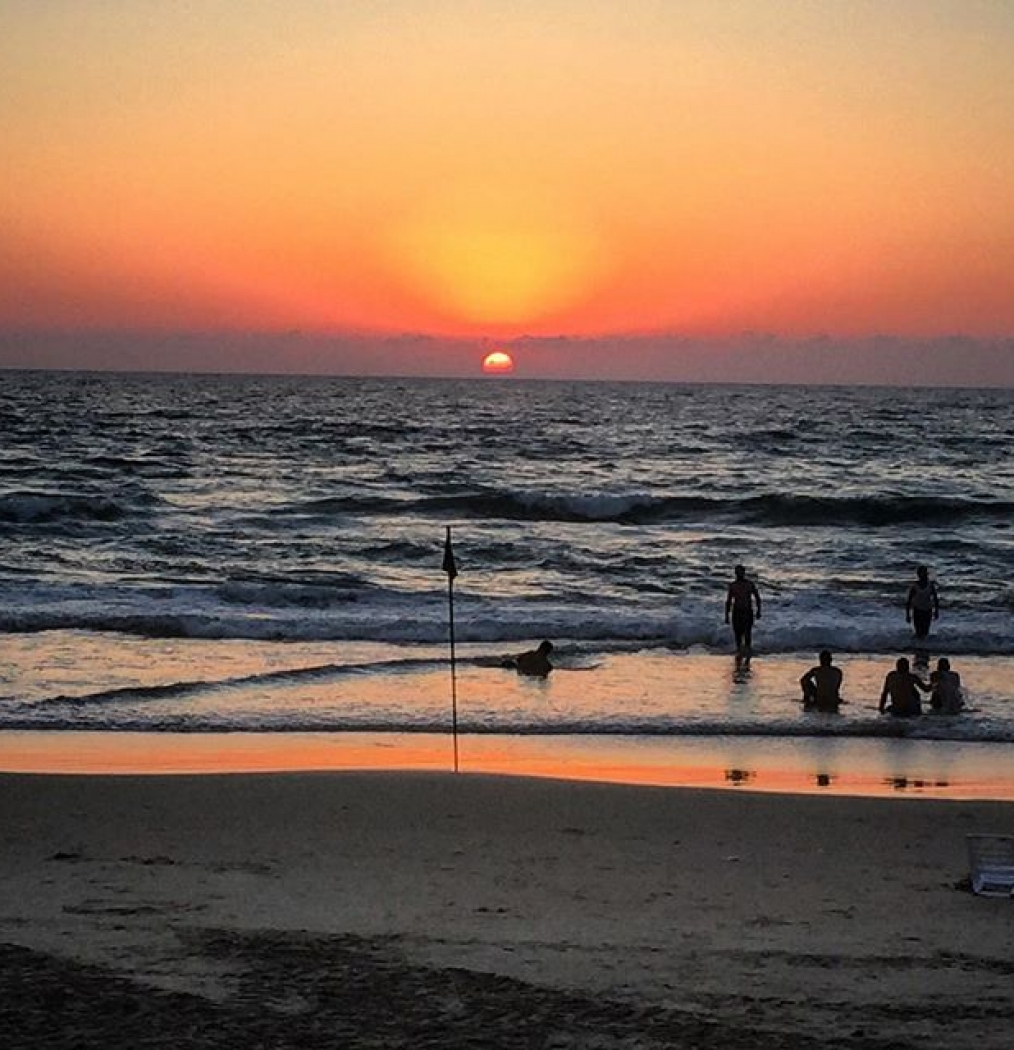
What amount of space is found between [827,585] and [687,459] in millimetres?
33954

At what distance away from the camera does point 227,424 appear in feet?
269

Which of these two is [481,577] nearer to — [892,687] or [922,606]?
[922,606]

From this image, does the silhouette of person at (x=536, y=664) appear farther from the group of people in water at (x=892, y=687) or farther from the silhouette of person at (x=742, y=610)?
the silhouette of person at (x=742, y=610)

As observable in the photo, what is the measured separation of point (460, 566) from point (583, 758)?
1886cm

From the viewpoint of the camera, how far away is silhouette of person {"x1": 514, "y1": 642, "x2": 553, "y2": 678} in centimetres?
1977

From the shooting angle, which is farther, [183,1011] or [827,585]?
[827,585]

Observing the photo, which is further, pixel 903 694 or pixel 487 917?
pixel 903 694

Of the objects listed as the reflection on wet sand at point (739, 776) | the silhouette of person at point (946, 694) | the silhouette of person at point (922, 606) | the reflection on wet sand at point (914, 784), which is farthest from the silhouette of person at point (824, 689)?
the silhouette of person at point (922, 606)

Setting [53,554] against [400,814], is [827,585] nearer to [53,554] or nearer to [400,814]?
[53,554]

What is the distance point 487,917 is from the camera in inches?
328

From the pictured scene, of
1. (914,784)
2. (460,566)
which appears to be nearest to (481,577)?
(460,566)

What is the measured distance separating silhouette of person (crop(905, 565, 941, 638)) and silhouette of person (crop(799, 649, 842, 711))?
6.28 metres

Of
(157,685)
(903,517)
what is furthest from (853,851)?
(903,517)

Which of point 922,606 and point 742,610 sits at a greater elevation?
point 742,610
